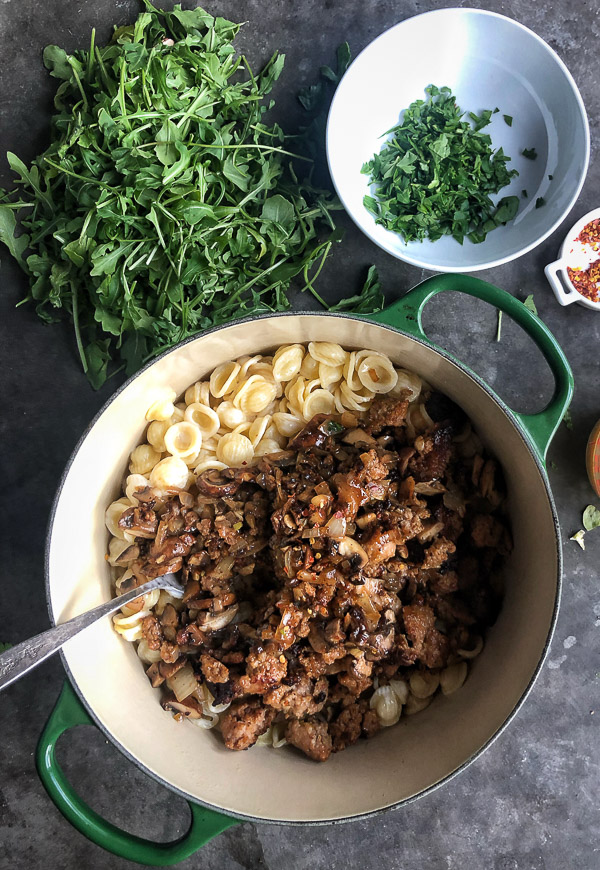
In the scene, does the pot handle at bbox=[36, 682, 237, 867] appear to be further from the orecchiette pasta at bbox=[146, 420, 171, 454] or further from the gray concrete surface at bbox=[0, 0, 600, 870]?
the orecchiette pasta at bbox=[146, 420, 171, 454]

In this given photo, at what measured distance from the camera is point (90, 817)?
7.17 ft

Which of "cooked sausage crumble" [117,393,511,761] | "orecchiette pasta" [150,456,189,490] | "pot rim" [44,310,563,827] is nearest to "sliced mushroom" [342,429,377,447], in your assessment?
"cooked sausage crumble" [117,393,511,761]

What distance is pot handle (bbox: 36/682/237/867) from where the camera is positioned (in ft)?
6.98

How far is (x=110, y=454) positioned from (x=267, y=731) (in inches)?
50.0

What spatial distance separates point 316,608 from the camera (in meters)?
2.20

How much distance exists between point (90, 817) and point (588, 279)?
120 inches

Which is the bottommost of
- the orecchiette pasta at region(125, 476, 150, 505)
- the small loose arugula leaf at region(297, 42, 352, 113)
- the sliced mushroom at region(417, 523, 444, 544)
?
the sliced mushroom at region(417, 523, 444, 544)

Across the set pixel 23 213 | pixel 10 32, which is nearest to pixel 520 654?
pixel 23 213

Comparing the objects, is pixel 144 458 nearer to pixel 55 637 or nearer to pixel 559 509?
pixel 55 637

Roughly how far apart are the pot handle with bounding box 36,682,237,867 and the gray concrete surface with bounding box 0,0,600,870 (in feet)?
2.56

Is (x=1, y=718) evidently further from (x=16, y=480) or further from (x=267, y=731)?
(x=267, y=731)

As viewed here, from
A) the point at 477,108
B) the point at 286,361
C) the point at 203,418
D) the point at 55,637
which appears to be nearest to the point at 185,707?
the point at 55,637

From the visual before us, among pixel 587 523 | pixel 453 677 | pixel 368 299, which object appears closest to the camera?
pixel 453 677

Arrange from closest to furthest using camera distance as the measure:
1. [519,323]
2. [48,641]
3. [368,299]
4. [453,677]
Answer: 1. [48,641]
2. [519,323]
3. [453,677]
4. [368,299]
